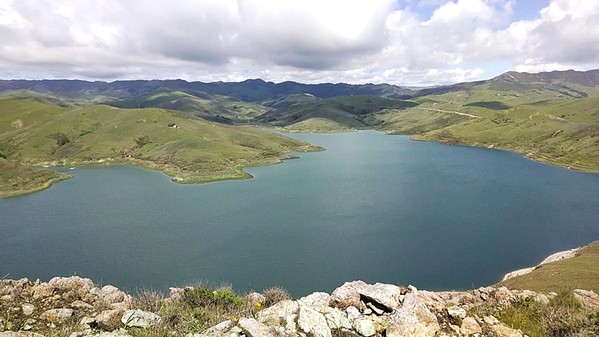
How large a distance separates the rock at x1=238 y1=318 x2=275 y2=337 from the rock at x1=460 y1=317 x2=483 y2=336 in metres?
7.50

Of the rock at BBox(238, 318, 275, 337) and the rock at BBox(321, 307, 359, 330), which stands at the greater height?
the rock at BBox(238, 318, 275, 337)

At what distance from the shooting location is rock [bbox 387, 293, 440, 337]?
47.5 feet

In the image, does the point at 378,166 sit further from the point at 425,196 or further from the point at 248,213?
the point at 248,213

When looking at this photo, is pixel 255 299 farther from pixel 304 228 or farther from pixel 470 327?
pixel 304 228

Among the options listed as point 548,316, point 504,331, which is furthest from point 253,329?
point 548,316

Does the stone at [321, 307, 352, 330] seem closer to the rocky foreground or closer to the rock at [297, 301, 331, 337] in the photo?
the rocky foreground

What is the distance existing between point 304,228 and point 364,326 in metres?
54.3

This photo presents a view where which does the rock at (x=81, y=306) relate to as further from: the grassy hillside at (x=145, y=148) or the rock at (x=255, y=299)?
the grassy hillside at (x=145, y=148)

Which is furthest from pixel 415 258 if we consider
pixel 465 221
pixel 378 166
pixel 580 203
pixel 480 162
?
pixel 480 162

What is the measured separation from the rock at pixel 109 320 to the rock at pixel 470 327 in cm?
1389

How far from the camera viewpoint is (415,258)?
54906mm

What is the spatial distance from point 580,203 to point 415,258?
5685 centimetres

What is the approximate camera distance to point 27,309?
17.0m

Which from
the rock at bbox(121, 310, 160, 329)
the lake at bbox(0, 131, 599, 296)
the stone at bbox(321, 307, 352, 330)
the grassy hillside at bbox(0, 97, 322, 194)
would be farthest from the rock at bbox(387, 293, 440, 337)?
the grassy hillside at bbox(0, 97, 322, 194)
